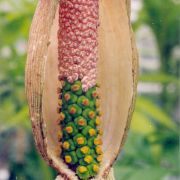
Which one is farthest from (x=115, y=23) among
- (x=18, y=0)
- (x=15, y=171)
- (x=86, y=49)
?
(x=15, y=171)

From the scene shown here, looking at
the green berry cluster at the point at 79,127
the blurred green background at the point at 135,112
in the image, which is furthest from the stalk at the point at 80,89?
the blurred green background at the point at 135,112

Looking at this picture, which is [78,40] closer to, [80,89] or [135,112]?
[80,89]

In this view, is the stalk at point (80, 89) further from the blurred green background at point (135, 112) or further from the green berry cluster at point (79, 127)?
the blurred green background at point (135, 112)

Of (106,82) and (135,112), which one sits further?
(135,112)

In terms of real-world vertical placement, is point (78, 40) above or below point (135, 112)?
above

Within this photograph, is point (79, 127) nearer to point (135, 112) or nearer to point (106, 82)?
point (106, 82)

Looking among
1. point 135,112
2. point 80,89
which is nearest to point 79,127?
point 80,89

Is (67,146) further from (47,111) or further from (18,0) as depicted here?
(18,0)
